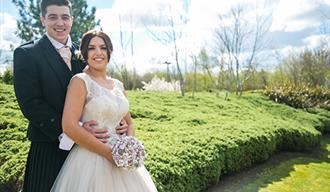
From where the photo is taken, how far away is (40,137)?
2342mm

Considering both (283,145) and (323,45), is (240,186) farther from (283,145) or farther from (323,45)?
(323,45)

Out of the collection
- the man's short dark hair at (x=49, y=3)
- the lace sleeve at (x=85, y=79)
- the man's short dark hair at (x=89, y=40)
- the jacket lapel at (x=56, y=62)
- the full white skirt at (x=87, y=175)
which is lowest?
the full white skirt at (x=87, y=175)

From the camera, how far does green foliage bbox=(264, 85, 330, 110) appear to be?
53.4 feet

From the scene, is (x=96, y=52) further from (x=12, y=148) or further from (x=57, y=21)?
(x=12, y=148)

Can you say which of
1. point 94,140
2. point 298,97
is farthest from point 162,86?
point 94,140

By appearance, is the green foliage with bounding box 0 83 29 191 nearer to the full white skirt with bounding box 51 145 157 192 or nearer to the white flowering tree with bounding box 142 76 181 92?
the full white skirt with bounding box 51 145 157 192

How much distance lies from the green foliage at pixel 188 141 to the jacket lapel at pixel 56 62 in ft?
6.84

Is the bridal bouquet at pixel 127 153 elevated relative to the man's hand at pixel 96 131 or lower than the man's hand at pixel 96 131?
lower

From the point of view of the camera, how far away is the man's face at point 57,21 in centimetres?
234

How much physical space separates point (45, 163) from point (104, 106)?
1.73 feet

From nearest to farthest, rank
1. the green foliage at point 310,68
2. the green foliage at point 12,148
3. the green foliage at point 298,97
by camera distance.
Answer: the green foliage at point 12,148 → the green foliage at point 298,97 → the green foliage at point 310,68

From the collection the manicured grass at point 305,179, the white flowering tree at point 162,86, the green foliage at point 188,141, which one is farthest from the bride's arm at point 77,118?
the white flowering tree at point 162,86

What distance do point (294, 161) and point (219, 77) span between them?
1278cm

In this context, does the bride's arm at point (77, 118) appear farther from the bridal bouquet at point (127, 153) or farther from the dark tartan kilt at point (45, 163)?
the dark tartan kilt at point (45, 163)
